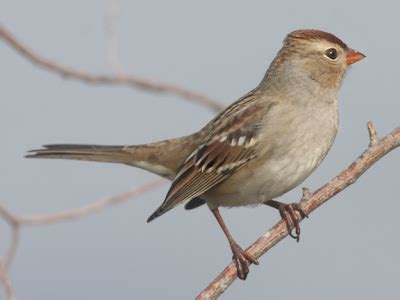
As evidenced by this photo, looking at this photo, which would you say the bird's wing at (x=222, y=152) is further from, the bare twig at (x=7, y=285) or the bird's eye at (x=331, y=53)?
the bare twig at (x=7, y=285)

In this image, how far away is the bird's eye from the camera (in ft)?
14.9

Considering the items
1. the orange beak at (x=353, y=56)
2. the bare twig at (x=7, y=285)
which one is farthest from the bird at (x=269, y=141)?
the bare twig at (x=7, y=285)

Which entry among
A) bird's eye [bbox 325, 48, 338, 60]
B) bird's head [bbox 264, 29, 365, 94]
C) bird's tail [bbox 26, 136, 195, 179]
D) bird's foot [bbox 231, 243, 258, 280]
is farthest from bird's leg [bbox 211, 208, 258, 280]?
bird's eye [bbox 325, 48, 338, 60]

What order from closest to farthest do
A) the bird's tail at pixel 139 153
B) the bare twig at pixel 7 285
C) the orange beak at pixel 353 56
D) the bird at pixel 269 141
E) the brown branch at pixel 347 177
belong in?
the bare twig at pixel 7 285
the brown branch at pixel 347 177
the bird at pixel 269 141
the orange beak at pixel 353 56
the bird's tail at pixel 139 153

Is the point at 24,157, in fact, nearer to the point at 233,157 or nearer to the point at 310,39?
the point at 233,157

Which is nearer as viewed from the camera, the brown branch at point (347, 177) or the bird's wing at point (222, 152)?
the brown branch at point (347, 177)

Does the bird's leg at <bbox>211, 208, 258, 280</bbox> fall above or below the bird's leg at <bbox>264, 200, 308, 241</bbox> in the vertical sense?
below

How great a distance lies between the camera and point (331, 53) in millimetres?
4547

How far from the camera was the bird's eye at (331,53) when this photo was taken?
14.9 ft

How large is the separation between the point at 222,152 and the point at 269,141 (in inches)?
16.0

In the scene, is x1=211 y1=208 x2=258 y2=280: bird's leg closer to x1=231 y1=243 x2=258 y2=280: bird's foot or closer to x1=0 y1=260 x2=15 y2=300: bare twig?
x1=231 y1=243 x2=258 y2=280: bird's foot

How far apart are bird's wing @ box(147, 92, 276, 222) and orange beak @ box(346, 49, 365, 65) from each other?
2.04ft

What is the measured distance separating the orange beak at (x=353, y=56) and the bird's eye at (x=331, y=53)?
0.08 metres

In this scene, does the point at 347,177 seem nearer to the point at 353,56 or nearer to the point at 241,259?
the point at 241,259
